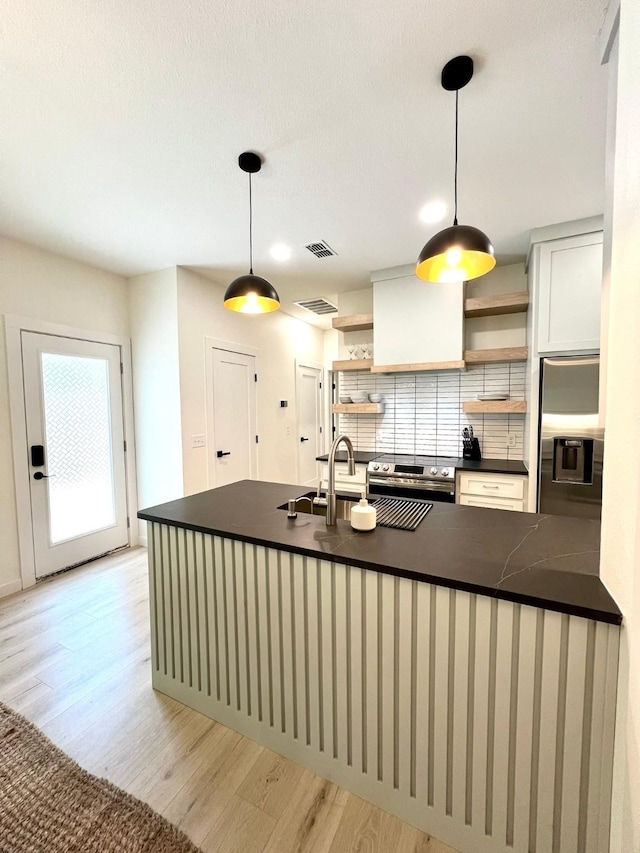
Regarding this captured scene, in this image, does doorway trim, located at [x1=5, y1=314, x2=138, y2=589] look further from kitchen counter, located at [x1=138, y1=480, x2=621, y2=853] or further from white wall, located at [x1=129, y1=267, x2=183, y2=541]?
kitchen counter, located at [x1=138, y1=480, x2=621, y2=853]

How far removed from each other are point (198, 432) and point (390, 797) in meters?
3.05

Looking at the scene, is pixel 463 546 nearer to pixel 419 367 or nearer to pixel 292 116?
pixel 292 116

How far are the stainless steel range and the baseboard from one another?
117 inches

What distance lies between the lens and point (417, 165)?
204 cm

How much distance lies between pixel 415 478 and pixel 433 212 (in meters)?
2.03

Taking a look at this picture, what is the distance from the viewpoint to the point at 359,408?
3863 millimetres

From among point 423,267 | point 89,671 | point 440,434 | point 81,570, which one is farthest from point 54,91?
point 440,434

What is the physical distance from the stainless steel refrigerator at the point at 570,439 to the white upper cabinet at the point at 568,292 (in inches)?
5.1

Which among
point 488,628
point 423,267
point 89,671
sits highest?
point 423,267

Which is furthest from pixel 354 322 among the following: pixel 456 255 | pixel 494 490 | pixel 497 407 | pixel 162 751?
pixel 162 751

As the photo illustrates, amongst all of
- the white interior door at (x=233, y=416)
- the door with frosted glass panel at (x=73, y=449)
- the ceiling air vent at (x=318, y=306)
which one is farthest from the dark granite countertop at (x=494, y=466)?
the door with frosted glass panel at (x=73, y=449)

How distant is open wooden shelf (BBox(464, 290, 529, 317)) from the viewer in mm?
3096

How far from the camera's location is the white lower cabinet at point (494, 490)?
2914 mm

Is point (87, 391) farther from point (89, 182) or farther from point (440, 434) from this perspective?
point (440, 434)
